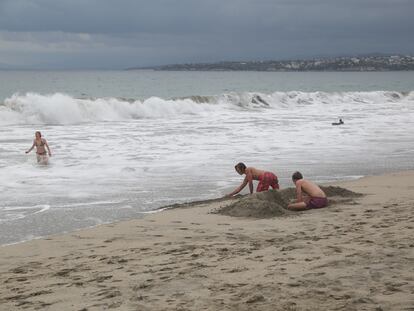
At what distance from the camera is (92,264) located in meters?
6.48

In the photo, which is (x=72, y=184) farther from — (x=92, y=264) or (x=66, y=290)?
(x=66, y=290)

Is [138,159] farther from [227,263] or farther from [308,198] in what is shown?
[227,263]

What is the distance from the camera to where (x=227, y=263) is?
608 cm

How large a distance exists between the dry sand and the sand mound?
1.2 inches

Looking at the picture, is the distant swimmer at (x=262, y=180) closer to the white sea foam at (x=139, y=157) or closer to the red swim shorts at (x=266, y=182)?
the red swim shorts at (x=266, y=182)

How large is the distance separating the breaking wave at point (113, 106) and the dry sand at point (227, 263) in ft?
77.3

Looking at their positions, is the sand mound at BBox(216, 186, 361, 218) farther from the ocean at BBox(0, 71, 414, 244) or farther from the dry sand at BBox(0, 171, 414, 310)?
the ocean at BBox(0, 71, 414, 244)

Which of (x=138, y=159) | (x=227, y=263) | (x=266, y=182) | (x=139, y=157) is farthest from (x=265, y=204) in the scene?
(x=139, y=157)

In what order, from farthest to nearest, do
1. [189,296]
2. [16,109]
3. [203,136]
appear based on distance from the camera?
[16,109] → [203,136] → [189,296]

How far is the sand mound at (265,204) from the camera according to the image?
30.4 ft

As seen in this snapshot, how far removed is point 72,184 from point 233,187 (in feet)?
10.8

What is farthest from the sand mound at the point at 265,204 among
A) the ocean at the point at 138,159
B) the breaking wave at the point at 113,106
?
the breaking wave at the point at 113,106

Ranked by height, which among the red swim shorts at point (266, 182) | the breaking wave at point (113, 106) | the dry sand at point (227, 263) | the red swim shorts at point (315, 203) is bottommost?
the dry sand at point (227, 263)

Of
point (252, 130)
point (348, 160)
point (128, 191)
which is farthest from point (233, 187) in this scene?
point (252, 130)
